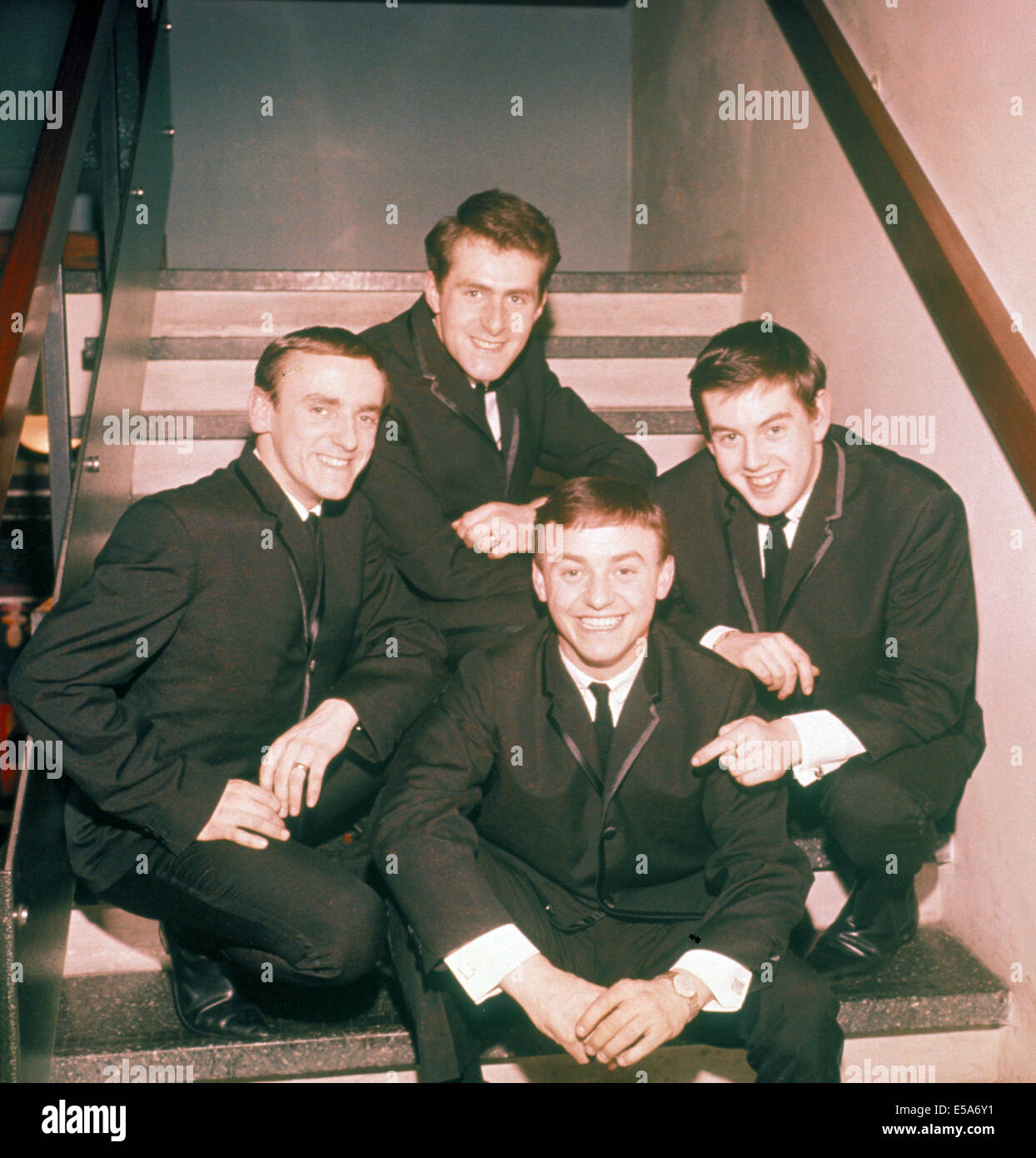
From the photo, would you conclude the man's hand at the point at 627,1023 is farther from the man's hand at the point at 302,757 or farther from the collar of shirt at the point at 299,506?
the collar of shirt at the point at 299,506

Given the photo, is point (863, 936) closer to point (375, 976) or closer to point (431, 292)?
point (375, 976)

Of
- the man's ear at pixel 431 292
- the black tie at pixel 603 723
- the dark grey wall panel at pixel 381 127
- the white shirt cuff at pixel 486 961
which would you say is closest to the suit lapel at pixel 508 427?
the man's ear at pixel 431 292

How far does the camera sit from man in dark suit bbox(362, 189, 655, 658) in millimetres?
2074

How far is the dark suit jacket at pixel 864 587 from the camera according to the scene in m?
1.83

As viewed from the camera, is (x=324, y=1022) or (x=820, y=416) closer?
(x=324, y=1022)

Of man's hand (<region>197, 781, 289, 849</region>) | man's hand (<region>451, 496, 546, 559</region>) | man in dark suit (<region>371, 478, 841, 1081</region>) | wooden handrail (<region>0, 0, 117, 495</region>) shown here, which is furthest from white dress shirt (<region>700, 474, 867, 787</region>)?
wooden handrail (<region>0, 0, 117, 495</region>)

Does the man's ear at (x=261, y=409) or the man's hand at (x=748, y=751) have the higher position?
the man's ear at (x=261, y=409)

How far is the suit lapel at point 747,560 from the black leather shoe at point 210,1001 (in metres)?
1.05

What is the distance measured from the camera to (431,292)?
2.24 metres

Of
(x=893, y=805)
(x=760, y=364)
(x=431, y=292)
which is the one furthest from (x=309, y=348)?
(x=893, y=805)

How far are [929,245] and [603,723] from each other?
1024 mm

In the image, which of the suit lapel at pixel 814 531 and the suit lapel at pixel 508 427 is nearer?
the suit lapel at pixel 814 531

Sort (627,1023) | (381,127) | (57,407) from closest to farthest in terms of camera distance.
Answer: (627,1023) < (57,407) < (381,127)
